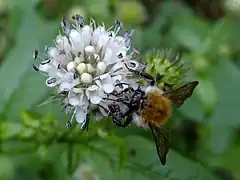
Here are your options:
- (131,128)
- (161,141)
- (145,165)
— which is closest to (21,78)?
(131,128)

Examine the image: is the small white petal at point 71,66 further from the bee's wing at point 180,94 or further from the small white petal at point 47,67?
the bee's wing at point 180,94

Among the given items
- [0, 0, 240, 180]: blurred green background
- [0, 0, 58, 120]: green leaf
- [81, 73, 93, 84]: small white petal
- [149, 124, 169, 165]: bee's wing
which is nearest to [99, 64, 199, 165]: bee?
[149, 124, 169, 165]: bee's wing


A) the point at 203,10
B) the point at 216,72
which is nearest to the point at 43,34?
the point at 216,72

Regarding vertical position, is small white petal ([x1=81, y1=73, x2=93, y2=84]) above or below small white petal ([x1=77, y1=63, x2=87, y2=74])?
below

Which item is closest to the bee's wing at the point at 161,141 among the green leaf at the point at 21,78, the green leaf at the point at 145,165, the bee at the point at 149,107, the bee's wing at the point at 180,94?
the bee at the point at 149,107

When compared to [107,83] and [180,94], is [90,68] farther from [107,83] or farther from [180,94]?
[180,94]

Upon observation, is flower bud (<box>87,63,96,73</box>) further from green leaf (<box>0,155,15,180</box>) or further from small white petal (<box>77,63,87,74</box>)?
green leaf (<box>0,155,15,180</box>)

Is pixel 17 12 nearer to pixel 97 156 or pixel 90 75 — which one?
pixel 97 156
